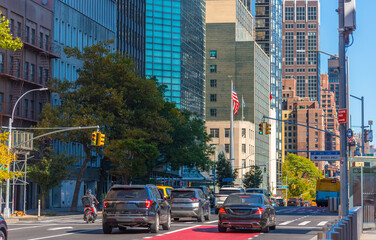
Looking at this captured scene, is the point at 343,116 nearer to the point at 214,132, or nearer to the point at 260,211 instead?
the point at 260,211

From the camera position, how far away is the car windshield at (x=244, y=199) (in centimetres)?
2812

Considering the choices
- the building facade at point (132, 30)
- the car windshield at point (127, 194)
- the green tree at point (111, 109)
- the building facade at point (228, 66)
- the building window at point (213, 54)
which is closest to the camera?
the car windshield at point (127, 194)

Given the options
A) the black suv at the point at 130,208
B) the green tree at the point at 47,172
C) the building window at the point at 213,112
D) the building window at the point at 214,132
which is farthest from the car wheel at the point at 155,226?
the building window at the point at 213,112

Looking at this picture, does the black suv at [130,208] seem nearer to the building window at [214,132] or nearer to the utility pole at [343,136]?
the utility pole at [343,136]

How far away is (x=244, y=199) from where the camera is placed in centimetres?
2834

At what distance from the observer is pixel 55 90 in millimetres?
60125

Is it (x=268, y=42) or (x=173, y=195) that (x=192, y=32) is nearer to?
(x=268, y=42)

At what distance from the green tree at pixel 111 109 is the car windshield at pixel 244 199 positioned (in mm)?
29013

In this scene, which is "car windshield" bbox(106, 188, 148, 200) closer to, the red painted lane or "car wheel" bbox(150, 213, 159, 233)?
"car wheel" bbox(150, 213, 159, 233)

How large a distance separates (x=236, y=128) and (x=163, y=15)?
49.3 m

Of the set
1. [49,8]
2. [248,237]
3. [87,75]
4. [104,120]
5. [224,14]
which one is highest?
[224,14]

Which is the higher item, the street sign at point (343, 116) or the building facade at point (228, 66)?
the building facade at point (228, 66)

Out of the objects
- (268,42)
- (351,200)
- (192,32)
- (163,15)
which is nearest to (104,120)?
(351,200)

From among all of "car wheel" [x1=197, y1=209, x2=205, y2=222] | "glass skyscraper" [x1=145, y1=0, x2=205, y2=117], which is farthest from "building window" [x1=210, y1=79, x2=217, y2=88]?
"car wheel" [x1=197, y1=209, x2=205, y2=222]
